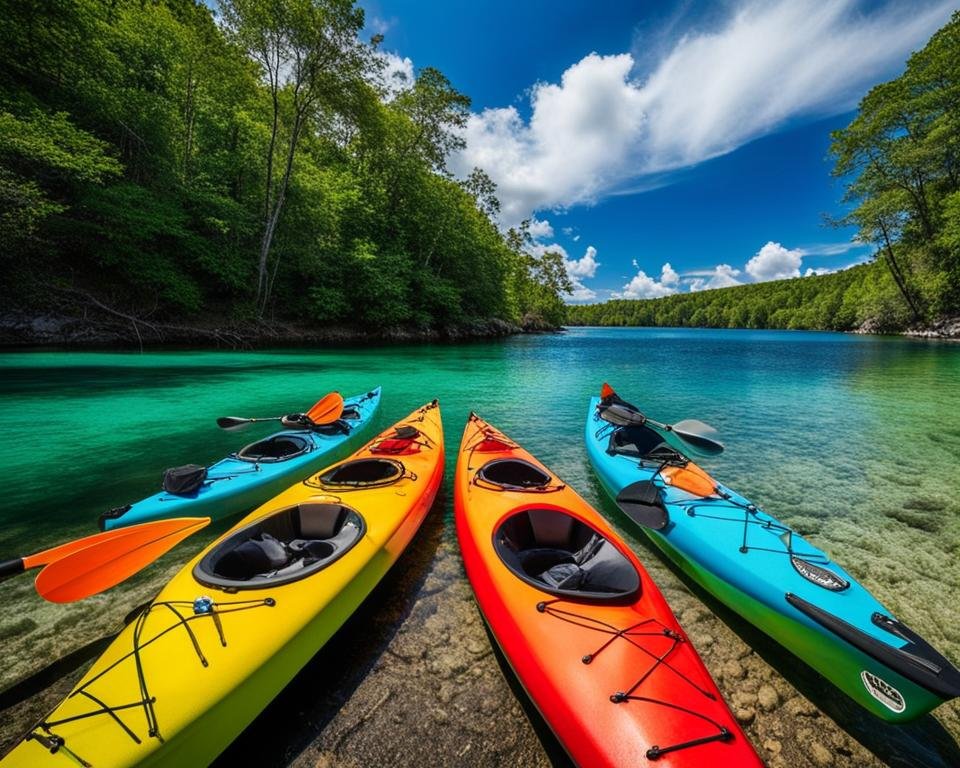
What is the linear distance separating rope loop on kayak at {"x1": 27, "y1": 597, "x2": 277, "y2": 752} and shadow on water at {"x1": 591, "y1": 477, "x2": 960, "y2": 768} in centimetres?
357

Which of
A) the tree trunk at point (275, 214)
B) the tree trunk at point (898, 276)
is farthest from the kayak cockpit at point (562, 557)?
the tree trunk at point (898, 276)

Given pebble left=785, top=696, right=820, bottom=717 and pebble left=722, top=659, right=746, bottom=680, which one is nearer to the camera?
pebble left=785, top=696, right=820, bottom=717

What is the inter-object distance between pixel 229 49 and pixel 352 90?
210 inches

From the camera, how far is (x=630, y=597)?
8.38 feet

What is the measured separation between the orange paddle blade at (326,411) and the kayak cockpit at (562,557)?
3939mm

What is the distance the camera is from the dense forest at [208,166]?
12680 mm

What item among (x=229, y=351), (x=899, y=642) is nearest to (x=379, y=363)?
(x=229, y=351)

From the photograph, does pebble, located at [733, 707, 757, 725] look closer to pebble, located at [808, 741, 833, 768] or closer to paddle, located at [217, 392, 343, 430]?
pebble, located at [808, 741, 833, 768]

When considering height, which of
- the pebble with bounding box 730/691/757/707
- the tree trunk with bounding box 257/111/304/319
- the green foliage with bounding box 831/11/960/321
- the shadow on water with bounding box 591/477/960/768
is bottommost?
the pebble with bounding box 730/691/757/707

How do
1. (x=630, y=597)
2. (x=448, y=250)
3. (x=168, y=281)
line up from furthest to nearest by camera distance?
(x=448, y=250) < (x=168, y=281) < (x=630, y=597)

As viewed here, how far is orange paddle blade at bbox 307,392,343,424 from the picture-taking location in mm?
6246

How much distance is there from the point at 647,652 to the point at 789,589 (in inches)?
53.6

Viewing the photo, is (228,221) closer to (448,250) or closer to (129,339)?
(129,339)

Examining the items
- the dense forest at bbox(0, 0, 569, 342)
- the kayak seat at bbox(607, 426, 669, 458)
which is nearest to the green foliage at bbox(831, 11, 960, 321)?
the dense forest at bbox(0, 0, 569, 342)
